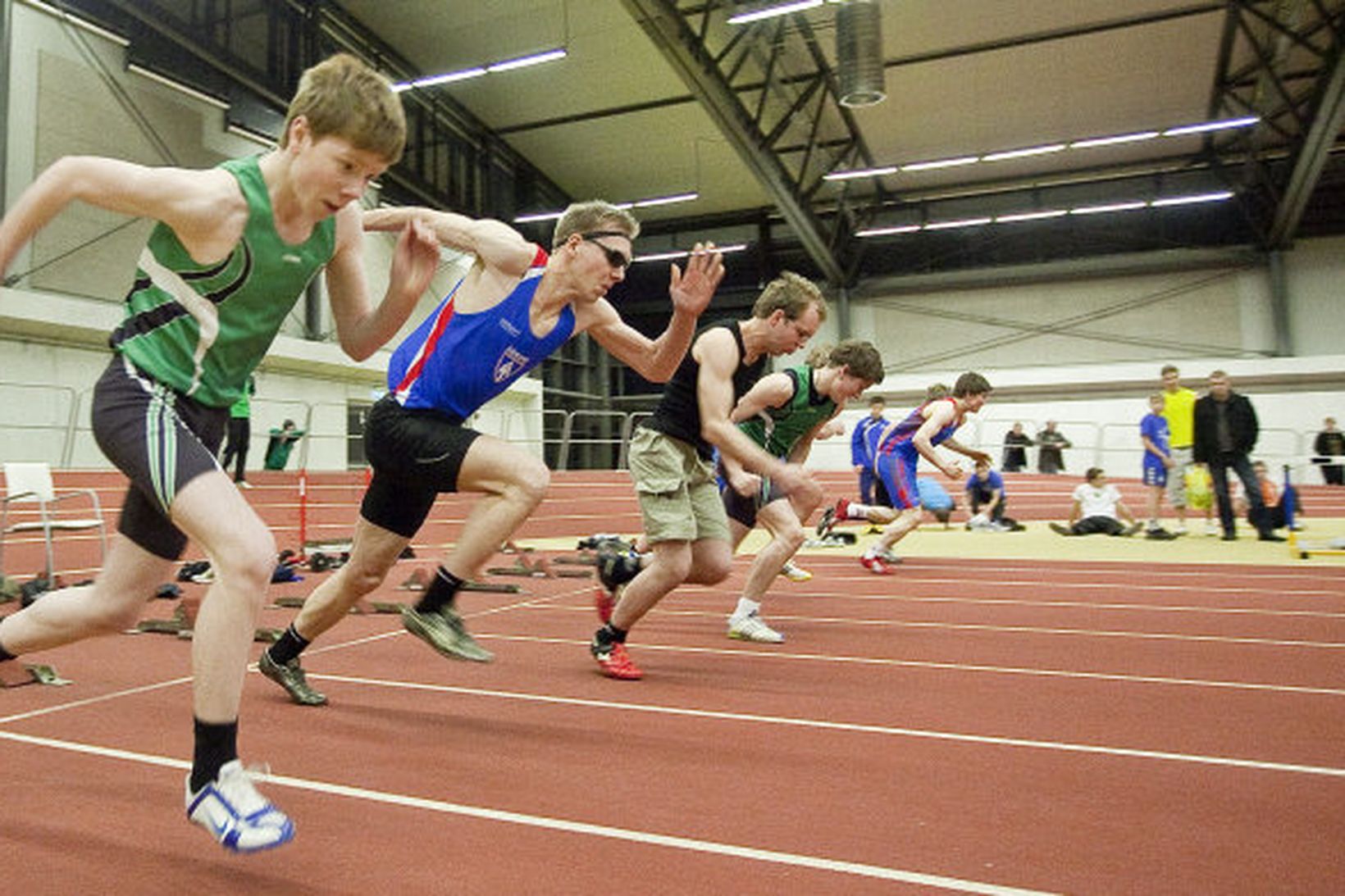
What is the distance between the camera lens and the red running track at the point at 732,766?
5.94ft

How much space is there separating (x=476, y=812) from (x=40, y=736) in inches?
61.9

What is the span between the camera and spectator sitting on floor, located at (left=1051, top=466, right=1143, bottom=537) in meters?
11.1

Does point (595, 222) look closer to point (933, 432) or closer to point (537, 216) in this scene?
point (933, 432)

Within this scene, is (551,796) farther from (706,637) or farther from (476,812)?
(706,637)

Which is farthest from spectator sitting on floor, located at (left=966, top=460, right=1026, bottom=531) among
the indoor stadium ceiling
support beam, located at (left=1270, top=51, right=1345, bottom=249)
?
support beam, located at (left=1270, top=51, right=1345, bottom=249)

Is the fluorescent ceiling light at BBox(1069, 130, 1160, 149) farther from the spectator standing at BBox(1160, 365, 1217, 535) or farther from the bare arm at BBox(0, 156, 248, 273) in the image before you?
the bare arm at BBox(0, 156, 248, 273)

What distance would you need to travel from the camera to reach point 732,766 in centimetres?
249

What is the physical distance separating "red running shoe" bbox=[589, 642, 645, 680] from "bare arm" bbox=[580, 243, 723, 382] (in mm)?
1103

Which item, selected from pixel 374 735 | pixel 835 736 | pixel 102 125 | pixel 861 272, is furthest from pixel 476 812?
pixel 861 272

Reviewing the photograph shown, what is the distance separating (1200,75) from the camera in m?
16.0

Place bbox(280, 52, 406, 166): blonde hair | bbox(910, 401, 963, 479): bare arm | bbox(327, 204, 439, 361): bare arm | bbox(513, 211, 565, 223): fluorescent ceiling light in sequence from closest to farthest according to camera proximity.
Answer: bbox(280, 52, 406, 166): blonde hair
bbox(327, 204, 439, 361): bare arm
bbox(910, 401, 963, 479): bare arm
bbox(513, 211, 565, 223): fluorescent ceiling light

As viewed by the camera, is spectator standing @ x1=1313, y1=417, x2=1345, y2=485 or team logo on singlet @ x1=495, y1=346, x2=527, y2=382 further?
spectator standing @ x1=1313, y1=417, x2=1345, y2=485

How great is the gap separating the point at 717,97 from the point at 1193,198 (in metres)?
11.3

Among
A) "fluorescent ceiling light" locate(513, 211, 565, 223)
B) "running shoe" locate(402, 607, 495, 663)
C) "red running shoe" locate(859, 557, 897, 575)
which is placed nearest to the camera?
"running shoe" locate(402, 607, 495, 663)
